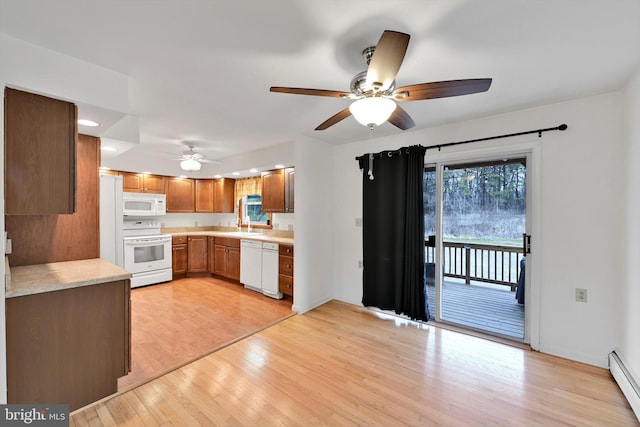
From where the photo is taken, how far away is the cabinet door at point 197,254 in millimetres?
5324

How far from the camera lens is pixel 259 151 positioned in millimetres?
4441

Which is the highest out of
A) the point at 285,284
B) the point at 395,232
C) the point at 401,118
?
the point at 401,118

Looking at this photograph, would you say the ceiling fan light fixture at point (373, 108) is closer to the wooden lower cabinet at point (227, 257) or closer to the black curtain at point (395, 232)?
the black curtain at point (395, 232)

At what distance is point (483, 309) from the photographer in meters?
3.57

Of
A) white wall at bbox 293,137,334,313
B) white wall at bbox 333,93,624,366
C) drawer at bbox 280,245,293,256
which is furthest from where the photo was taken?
drawer at bbox 280,245,293,256

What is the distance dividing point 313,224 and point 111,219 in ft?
7.76

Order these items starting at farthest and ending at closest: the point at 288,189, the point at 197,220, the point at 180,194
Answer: the point at 197,220
the point at 180,194
the point at 288,189

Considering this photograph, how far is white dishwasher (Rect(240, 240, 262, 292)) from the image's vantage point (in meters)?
4.37

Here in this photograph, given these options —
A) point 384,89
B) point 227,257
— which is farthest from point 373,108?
point 227,257

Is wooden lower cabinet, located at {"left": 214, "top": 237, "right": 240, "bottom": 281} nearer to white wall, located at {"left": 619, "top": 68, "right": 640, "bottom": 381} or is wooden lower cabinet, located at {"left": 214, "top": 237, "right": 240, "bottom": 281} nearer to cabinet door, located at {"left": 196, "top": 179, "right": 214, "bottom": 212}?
cabinet door, located at {"left": 196, "top": 179, "right": 214, "bottom": 212}

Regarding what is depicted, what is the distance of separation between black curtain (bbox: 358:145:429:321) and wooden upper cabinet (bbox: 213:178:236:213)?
3.27m

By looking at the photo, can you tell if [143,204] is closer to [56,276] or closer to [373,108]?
[56,276]

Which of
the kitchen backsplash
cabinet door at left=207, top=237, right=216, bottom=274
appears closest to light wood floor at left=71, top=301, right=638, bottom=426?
the kitchen backsplash

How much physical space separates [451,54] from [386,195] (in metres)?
1.93
